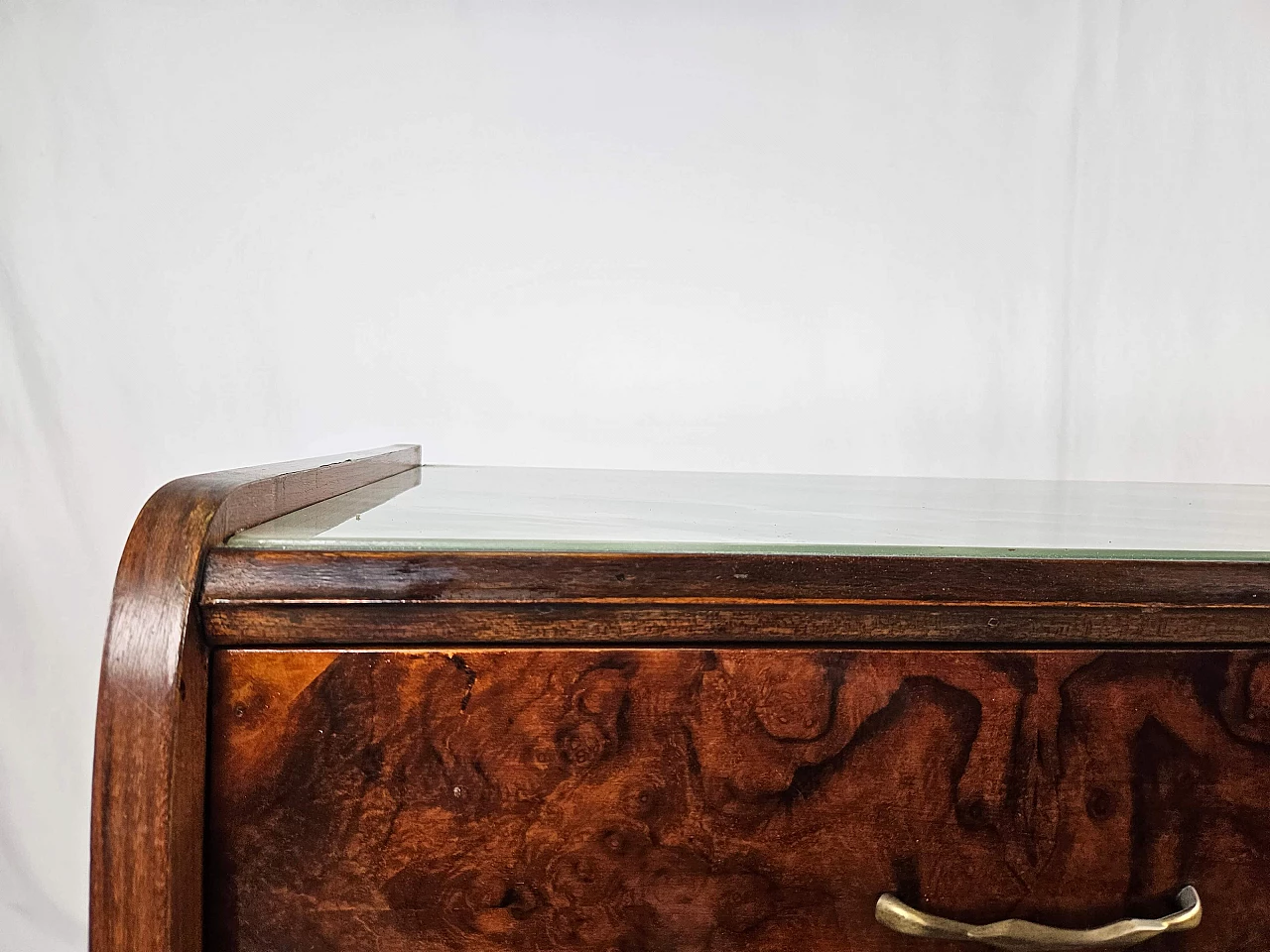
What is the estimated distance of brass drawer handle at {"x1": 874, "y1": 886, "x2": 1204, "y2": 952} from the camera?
40cm

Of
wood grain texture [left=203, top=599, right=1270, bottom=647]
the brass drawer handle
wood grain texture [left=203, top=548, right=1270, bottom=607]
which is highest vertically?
wood grain texture [left=203, top=548, right=1270, bottom=607]

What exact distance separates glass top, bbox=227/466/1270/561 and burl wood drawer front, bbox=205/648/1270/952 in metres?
0.04

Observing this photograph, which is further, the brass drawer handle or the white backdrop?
the white backdrop

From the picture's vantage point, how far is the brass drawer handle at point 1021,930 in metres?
0.40

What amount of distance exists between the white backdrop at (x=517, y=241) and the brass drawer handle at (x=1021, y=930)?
793 millimetres

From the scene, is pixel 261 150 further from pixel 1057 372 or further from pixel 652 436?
pixel 1057 372

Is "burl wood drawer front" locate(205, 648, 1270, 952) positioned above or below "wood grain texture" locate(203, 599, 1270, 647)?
below

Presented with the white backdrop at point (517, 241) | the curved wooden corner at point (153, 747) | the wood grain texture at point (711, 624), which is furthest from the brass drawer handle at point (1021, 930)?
the white backdrop at point (517, 241)

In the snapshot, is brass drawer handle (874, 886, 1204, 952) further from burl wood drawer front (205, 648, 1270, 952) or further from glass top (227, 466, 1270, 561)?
glass top (227, 466, 1270, 561)

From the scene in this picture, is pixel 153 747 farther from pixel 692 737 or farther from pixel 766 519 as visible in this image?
pixel 766 519

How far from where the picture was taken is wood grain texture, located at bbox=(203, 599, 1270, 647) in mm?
380

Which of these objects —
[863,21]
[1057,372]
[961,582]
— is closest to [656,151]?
[863,21]

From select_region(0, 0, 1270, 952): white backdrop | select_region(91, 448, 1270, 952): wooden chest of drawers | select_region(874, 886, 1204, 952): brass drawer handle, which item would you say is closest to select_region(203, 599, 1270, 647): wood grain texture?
select_region(91, 448, 1270, 952): wooden chest of drawers

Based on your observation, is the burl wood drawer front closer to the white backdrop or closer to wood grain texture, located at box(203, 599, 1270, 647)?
wood grain texture, located at box(203, 599, 1270, 647)
